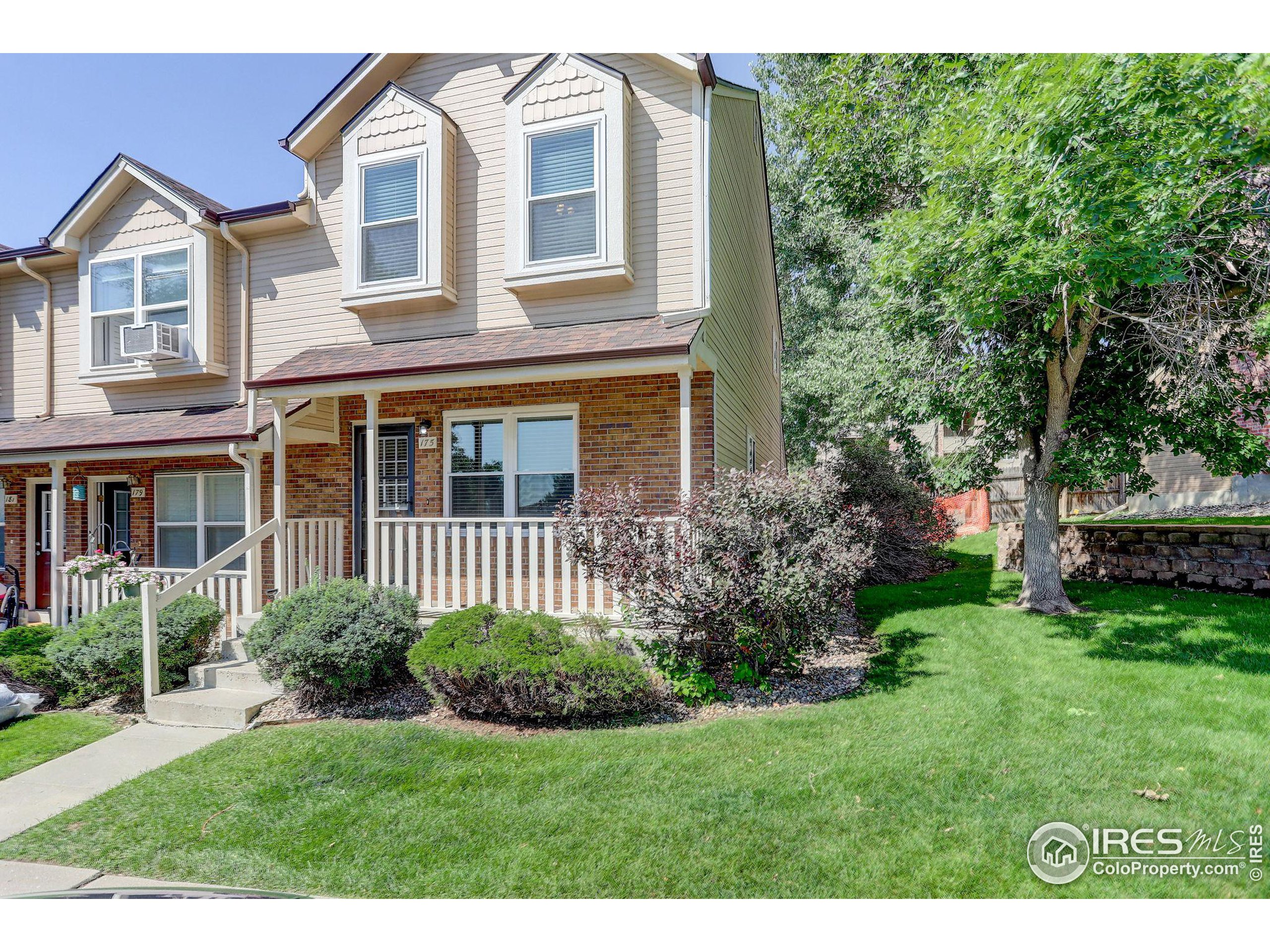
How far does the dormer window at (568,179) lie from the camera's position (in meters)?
7.59

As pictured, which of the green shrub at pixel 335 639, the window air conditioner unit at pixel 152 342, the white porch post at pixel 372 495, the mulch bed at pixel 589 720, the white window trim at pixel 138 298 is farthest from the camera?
the white window trim at pixel 138 298

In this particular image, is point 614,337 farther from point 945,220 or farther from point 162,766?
point 162,766

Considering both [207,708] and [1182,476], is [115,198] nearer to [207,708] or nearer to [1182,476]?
[207,708]

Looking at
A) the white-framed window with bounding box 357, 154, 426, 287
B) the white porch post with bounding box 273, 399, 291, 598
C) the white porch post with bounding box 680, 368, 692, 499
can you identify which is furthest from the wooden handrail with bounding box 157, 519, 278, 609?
the white porch post with bounding box 680, 368, 692, 499

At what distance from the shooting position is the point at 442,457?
828 cm

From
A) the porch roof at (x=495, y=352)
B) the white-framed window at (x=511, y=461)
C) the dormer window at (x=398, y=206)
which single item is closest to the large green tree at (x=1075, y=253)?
the porch roof at (x=495, y=352)

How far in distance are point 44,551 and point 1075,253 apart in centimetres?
1461

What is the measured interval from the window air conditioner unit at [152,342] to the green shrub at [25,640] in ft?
13.3

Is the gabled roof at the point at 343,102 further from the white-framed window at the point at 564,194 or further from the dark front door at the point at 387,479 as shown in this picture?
the dark front door at the point at 387,479

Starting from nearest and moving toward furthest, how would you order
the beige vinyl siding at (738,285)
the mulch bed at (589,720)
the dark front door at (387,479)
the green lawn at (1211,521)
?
the mulch bed at (589,720)
the beige vinyl siding at (738,285)
the green lawn at (1211,521)
the dark front door at (387,479)

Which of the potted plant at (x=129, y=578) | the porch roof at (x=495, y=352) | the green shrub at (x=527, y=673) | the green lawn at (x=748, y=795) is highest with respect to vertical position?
the porch roof at (x=495, y=352)

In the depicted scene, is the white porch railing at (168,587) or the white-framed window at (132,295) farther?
the white-framed window at (132,295)
